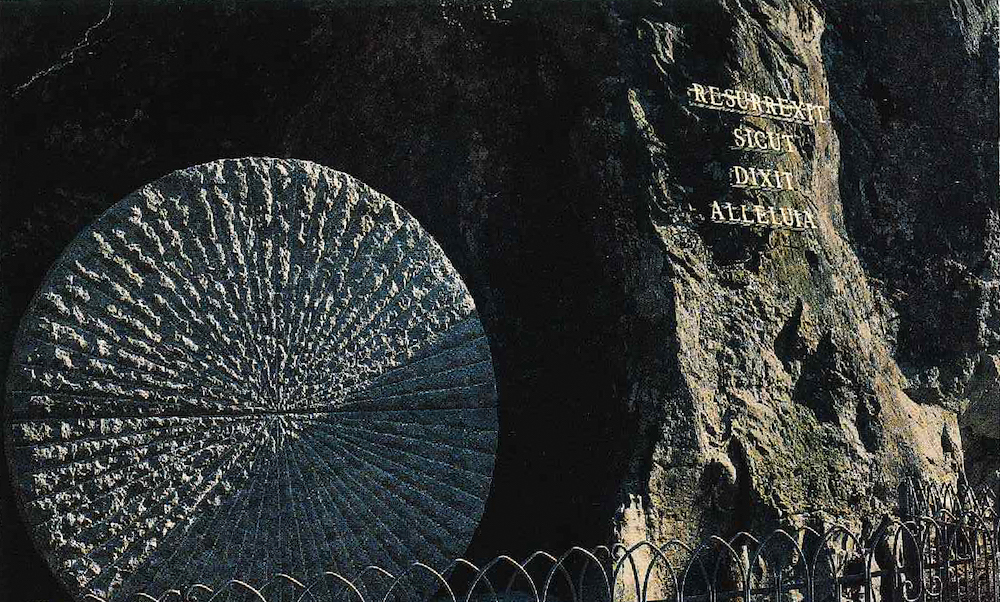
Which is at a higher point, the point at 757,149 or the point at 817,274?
the point at 757,149

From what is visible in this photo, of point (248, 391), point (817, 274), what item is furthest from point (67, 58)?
point (817, 274)

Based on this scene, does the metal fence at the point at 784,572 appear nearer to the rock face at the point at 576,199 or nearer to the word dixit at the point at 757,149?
the rock face at the point at 576,199

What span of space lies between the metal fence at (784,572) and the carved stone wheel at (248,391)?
0.07 metres

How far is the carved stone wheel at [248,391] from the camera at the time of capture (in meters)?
3.82

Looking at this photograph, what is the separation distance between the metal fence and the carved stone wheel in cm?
7

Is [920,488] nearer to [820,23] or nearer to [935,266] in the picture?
[935,266]

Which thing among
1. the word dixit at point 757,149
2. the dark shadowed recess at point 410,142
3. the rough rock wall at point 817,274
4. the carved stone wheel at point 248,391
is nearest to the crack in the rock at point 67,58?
the dark shadowed recess at point 410,142

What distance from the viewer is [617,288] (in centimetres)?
467

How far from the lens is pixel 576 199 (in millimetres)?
4801

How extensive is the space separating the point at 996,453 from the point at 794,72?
1.97 metres

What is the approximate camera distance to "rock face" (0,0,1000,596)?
4.58 meters

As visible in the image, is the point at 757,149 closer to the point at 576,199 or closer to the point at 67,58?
the point at 576,199

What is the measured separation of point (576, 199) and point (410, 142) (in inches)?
25.2

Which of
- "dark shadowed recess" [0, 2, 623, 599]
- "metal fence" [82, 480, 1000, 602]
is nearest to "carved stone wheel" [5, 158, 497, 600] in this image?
"metal fence" [82, 480, 1000, 602]
